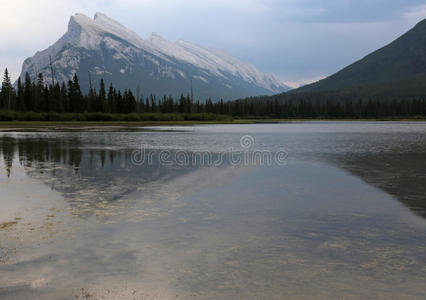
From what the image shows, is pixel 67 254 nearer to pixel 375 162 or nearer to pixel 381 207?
pixel 381 207

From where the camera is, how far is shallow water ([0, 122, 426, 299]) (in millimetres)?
7121

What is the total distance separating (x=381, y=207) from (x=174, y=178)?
9313 millimetres

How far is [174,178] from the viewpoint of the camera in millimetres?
19453

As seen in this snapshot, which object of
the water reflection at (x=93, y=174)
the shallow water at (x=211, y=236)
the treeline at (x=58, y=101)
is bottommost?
the shallow water at (x=211, y=236)

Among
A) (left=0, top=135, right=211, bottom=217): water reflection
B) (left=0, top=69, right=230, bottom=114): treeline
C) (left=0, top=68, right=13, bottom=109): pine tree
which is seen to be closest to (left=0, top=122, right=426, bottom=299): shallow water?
(left=0, top=135, right=211, bottom=217): water reflection

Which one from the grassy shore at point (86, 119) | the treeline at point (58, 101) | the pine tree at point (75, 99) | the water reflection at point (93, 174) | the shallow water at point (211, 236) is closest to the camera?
the shallow water at point (211, 236)

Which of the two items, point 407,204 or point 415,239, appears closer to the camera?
point 415,239

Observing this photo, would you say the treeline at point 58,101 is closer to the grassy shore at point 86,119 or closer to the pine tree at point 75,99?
the pine tree at point 75,99

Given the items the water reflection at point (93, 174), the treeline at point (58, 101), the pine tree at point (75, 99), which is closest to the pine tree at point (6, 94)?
the treeline at point (58, 101)

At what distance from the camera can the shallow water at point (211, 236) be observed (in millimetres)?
7121

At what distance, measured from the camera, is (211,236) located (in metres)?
9.98

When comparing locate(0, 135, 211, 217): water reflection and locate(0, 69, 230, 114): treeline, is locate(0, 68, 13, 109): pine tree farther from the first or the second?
locate(0, 135, 211, 217): water reflection

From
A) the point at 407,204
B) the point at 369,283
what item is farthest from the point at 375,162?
the point at 369,283

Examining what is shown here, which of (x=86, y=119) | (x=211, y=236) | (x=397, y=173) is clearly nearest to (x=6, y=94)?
(x=86, y=119)
